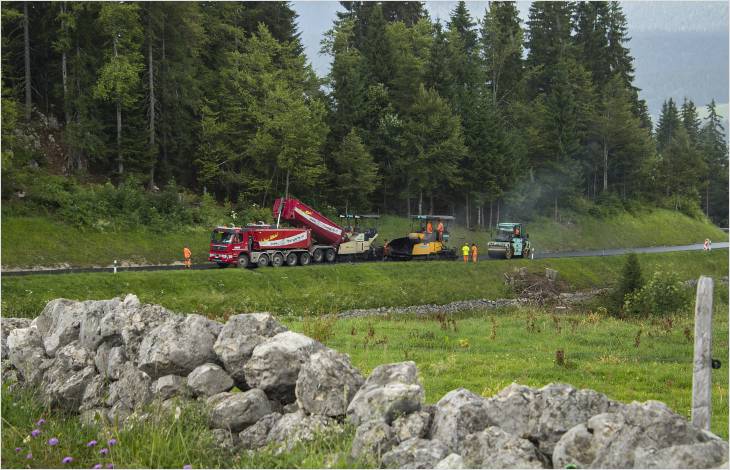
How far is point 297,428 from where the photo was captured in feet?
23.7

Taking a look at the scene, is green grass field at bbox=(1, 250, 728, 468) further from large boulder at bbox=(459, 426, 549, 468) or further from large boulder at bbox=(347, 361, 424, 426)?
large boulder at bbox=(459, 426, 549, 468)

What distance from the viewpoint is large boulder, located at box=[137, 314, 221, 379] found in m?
8.49

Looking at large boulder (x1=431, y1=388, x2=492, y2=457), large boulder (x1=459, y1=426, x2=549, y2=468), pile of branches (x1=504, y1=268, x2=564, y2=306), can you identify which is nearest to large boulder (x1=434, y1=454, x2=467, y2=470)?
large boulder (x1=459, y1=426, x2=549, y2=468)

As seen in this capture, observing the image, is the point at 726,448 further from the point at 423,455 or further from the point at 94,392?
the point at 94,392

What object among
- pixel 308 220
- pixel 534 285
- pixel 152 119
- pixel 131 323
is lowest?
pixel 534 285

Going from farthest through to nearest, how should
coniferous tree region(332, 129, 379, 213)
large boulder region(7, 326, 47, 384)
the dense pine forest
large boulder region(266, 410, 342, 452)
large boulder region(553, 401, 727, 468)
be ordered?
coniferous tree region(332, 129, 379, 213)
the dense pine forest
large boulder region(7, 326, 47, 384)
large boulder region(266, 410, 342, 452)
large boulder region(553, 401, 727, 468)

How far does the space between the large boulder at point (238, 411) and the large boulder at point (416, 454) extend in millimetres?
2040

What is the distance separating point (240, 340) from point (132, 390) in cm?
159

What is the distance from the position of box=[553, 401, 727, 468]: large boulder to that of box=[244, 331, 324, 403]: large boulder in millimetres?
3464

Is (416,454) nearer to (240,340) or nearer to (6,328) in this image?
(240,340)

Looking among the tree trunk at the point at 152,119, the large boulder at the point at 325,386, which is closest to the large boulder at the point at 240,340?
A: the large boulder at the point at 325,386

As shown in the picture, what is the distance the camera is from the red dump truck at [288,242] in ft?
116

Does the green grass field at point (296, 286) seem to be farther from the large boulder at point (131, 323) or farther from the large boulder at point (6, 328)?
the large boulder at point (131, 323)

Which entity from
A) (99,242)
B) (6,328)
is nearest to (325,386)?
(6,328)
